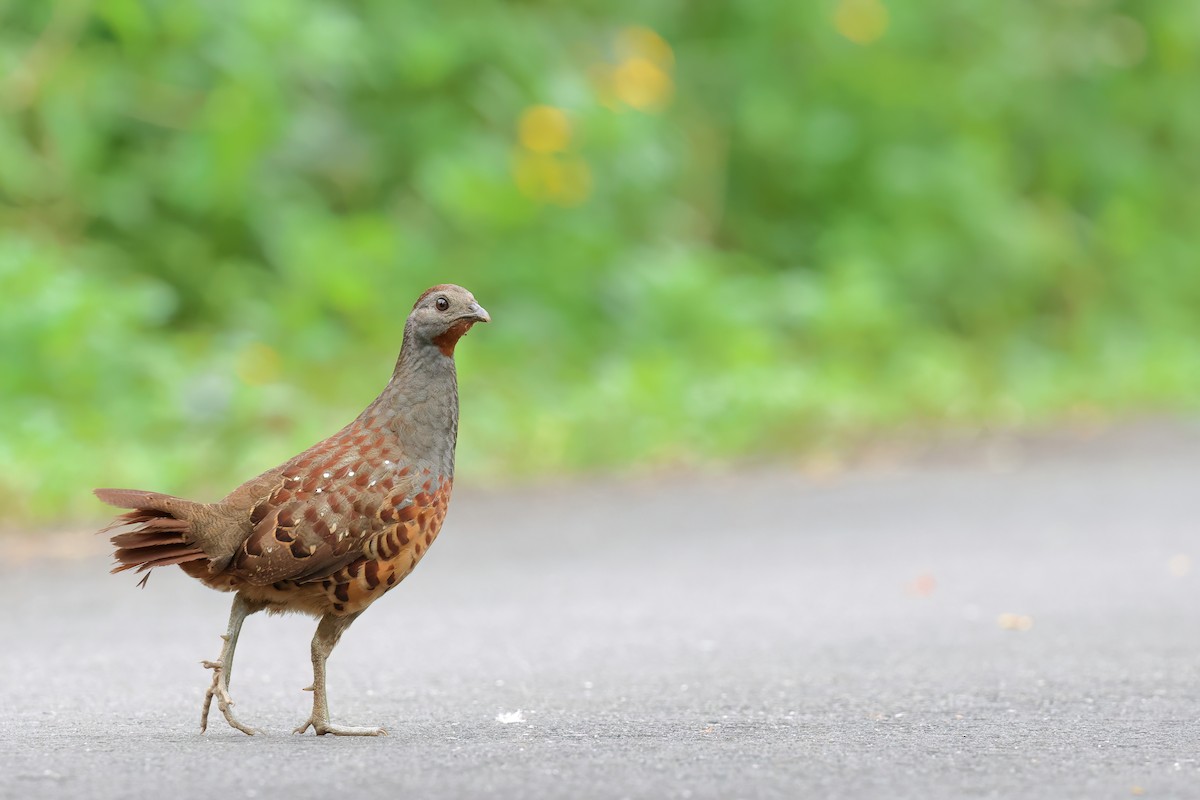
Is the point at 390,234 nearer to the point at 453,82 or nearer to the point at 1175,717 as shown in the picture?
the point at 453,82

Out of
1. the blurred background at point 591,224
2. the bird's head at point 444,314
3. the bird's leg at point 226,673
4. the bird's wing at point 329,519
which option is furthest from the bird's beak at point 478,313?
the blurred background at point 591,224

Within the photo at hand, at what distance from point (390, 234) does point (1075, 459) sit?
4.96 m

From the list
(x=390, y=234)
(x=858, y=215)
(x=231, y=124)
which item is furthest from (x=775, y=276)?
(x=231, y=124)

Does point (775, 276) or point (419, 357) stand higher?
point (775, 276)

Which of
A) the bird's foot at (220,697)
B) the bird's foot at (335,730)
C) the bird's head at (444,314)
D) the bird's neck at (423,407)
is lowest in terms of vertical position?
the bird's foot at (335,730)

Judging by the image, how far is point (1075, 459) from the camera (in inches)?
429

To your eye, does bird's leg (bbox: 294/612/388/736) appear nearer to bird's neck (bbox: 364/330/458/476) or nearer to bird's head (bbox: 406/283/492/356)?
bird's neck (bbox: 364/330/458/476)

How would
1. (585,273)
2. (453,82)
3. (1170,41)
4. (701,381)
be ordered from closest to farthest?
(701,381)
(585,273)
(453,82)
(1170,41)

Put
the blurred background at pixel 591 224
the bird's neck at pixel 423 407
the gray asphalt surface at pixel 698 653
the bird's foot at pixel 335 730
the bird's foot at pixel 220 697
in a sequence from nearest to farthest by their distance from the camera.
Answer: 1. the gray asphalt surface at pixel 698 653
2. the bird's foot at pixel 220 697
3. the bird's foot at pixel 335 730
4. the bird's neck at pixel 423 407
5. the blurred background at pixel 591 224

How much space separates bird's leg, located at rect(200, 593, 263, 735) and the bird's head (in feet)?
2.98

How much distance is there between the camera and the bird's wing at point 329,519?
465 cm

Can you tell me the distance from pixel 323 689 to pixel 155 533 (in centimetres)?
62

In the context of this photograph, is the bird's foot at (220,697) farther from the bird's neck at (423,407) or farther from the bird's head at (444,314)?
the bird's head at (444,314)

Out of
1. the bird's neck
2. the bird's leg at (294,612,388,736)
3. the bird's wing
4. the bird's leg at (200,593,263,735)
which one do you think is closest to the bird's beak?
the bird's neck
